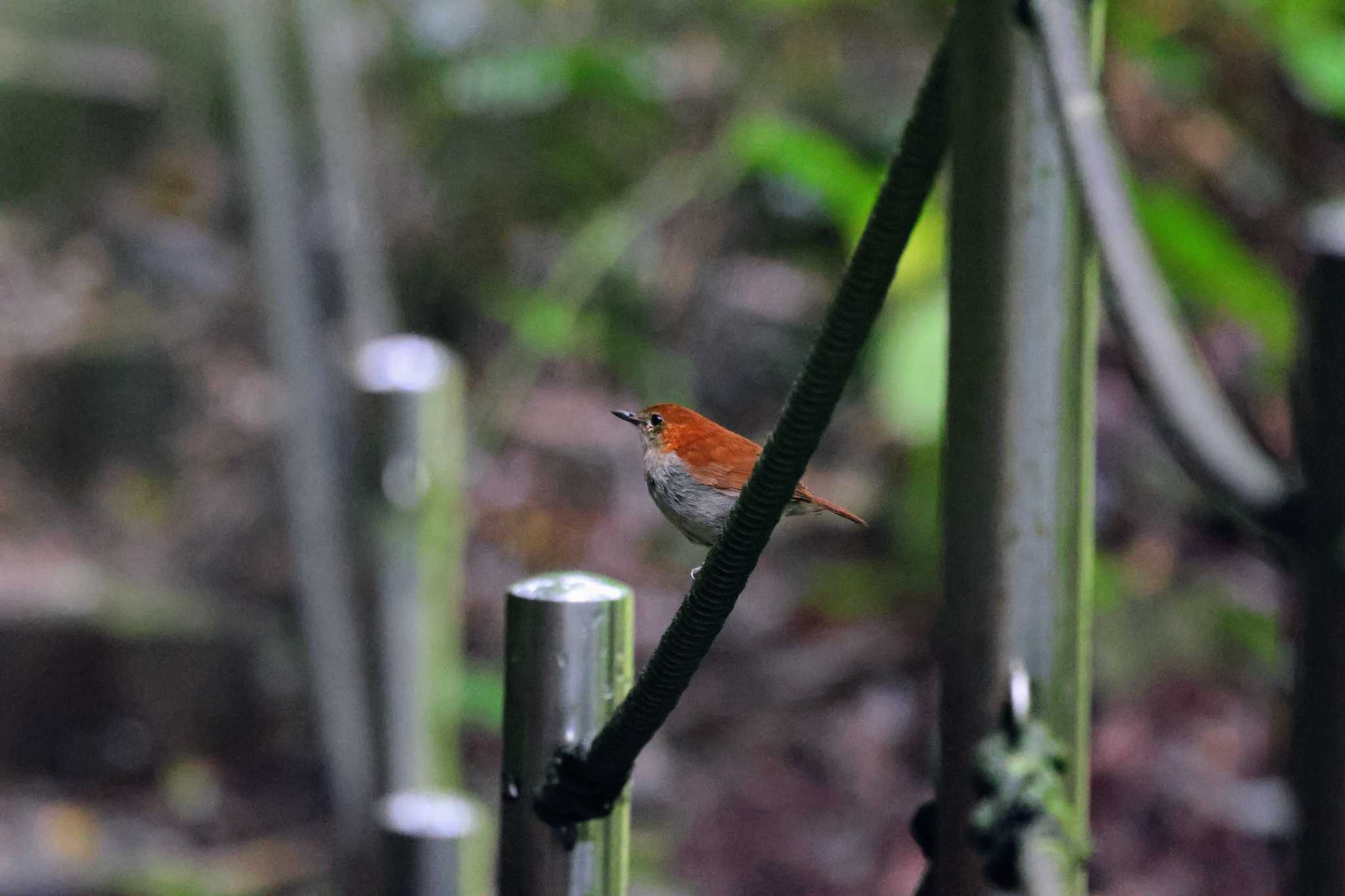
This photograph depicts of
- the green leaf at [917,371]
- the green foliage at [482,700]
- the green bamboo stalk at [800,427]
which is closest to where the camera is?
the green bamboo stalk at [800,427]

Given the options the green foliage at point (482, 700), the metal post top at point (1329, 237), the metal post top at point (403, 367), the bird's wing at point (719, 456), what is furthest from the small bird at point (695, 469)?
→ the green foliage at point (482, 700)

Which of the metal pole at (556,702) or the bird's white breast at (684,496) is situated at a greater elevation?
the bird's white breast at (684,496)

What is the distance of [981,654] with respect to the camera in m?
0.56

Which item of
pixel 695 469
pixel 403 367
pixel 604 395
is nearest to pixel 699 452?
pixel 695 469

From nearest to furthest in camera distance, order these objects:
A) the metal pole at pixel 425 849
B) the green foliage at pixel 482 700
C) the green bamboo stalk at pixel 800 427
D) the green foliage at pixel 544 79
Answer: the green bamboo stalk at pixel 800 427 < the metal pole at pixel 425 849 < the green foliage at pixel 482 700 < the green foliage at pixel 544 79

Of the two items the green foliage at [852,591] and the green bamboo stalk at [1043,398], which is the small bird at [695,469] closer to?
the green bamboo stalk at [1043,398]

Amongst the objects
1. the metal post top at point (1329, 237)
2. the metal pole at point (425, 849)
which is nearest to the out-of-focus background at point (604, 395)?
the metal pole at point (425, 849)

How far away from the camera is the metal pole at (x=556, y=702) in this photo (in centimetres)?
66

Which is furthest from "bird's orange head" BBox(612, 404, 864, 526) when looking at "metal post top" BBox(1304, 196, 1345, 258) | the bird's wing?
"metal post top" BBox(1304, 196, 1345, 258)

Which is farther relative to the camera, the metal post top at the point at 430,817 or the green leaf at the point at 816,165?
the green leaf at the point at 816,165

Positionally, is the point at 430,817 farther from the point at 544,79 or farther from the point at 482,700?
the point at 544,79

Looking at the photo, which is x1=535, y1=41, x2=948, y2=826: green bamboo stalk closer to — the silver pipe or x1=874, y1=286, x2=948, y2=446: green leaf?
x1=874, y1=286, x2=948, y2=446: green leaf

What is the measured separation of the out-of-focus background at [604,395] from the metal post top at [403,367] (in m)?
0.65

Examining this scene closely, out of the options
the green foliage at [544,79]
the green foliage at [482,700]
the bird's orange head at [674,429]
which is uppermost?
the green foliage at [544,79]
